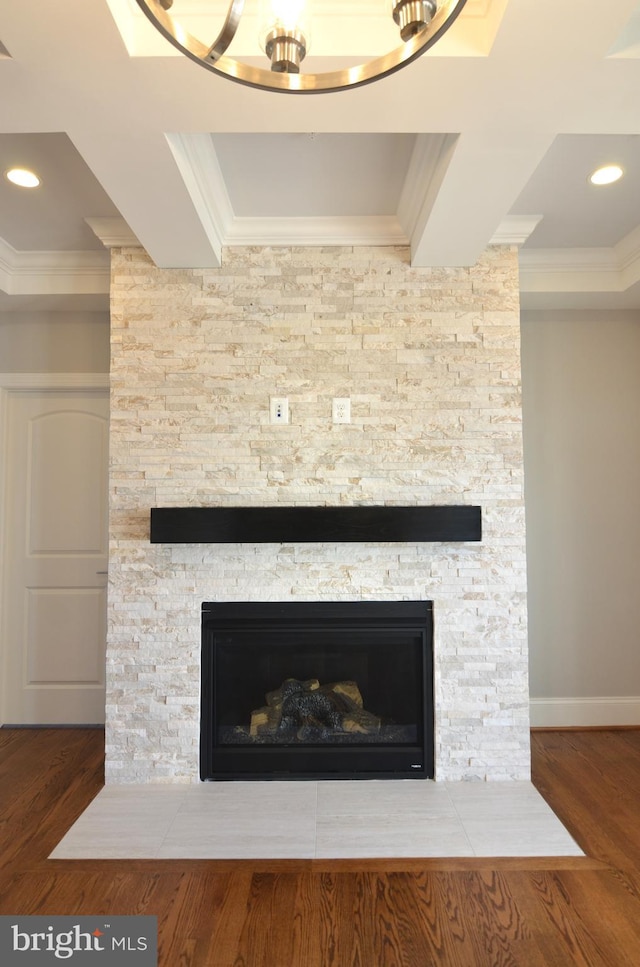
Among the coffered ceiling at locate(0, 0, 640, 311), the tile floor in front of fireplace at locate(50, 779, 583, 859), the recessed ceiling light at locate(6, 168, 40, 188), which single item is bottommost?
the tile floor in front of fireplace at locate(50, 779, 583, 859)

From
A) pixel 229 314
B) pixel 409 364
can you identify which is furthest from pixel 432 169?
pixel 229 314

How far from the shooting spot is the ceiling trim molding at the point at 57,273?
3.30 metres

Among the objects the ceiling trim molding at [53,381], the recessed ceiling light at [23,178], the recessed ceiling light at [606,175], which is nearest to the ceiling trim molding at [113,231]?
the recessed ceiling light at [23,178]

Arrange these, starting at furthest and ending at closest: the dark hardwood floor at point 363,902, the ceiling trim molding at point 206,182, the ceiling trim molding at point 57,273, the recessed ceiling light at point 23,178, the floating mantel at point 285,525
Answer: the ceiling trim molding at point 57,273, the floating mantel at point 285,525, the recessed ceiling light at point 23,178, the ceiling trim molding at point 206,182, the dark hardwood floor at point 363,902

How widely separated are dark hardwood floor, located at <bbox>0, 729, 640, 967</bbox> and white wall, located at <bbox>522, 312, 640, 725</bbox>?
3.43 feet

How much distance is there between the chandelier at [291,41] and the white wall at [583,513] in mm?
2879

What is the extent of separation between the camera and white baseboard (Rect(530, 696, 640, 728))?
355 centimetres

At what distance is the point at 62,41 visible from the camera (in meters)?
1.50

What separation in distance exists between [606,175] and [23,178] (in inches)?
95.1

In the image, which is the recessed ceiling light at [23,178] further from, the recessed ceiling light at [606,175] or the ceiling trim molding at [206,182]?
the recessed ceiling light at [606,175]

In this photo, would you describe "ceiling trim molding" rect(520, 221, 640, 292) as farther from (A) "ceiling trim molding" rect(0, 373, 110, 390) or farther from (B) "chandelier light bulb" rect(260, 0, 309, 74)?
(B) "chandelier light bulb" rect(260, 0, 309, 74)

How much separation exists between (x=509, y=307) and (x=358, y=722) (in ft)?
6.89

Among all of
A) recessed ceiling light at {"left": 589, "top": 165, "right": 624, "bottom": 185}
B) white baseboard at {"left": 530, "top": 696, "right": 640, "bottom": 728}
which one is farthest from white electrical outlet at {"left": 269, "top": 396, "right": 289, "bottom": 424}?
white baseboard at {"left": 530, "top": 696, "right": 640, "bottom": 728}

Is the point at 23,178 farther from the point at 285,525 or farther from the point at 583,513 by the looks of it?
the point at 583,513
